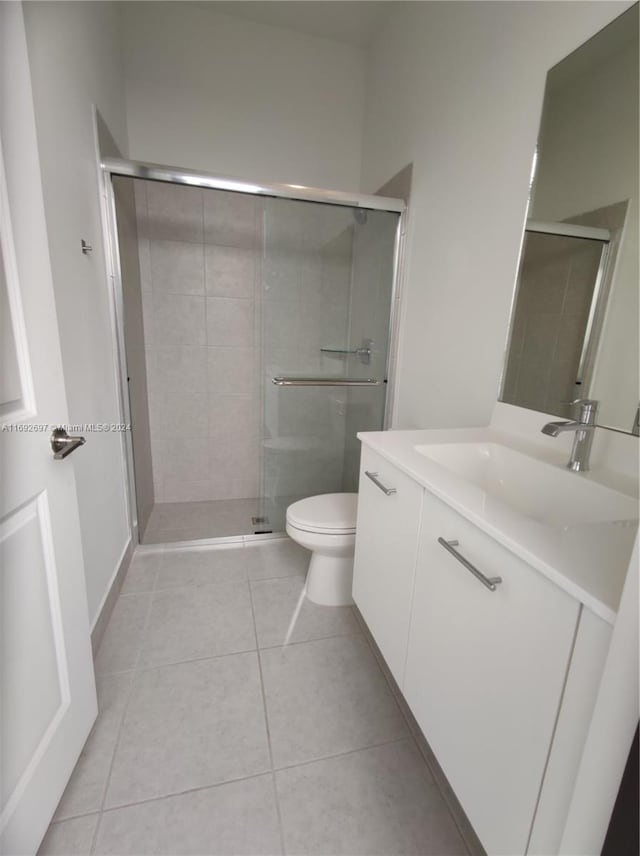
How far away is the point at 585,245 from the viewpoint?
1.04 metres

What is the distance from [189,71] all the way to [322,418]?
80.1 inches

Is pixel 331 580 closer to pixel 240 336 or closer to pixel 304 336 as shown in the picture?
pixel 304 336

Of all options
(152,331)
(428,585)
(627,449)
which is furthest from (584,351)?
(152,331)

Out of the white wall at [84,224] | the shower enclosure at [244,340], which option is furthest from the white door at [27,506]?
the shower enclosure at [244,340]

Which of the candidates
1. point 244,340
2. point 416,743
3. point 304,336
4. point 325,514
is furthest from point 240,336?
point 416,743

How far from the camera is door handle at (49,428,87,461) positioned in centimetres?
87

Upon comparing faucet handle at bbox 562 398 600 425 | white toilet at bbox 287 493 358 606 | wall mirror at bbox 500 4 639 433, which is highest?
wall mirror at bbox 500 4 639 433

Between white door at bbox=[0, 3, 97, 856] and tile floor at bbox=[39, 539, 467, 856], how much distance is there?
20cm

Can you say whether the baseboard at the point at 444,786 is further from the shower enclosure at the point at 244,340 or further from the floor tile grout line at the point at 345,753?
the shower enclosure at the point at 244,340

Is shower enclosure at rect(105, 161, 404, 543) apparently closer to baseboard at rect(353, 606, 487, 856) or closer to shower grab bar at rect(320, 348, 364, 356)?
shower grab bar at rect(320, 348, 364, 356)

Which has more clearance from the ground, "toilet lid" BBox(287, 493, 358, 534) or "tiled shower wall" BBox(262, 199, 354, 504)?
"tiled shower wall" BBox(262, 199, 354, 504)

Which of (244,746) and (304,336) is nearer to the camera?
(244,746)

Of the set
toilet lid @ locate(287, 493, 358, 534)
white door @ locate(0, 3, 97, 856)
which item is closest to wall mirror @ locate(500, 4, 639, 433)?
toilet lid @ locate(287, 493, 358, 534)

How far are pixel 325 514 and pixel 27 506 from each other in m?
1.11
